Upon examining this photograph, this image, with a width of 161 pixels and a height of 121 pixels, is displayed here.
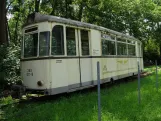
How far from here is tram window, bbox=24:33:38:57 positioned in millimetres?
9875

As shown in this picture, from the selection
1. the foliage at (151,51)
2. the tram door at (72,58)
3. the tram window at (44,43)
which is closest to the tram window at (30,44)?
the tram window at (44,43)

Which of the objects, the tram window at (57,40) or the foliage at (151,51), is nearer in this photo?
the tram window at (57,40)

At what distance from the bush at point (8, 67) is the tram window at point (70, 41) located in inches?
101

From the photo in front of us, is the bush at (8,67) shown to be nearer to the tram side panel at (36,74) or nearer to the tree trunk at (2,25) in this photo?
the tram side panel at (36,74)

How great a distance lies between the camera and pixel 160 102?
8.53m

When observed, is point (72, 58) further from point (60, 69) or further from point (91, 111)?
point (91, 111)

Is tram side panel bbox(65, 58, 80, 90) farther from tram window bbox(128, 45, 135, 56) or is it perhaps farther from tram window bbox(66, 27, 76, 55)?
tram window bbox(128, 45, 135, 56)

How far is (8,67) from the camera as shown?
35.8 feet

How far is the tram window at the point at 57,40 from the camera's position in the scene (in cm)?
948

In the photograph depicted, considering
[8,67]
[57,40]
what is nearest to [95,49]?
[57,40]

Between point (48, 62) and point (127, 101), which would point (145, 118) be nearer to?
point (127, 101)

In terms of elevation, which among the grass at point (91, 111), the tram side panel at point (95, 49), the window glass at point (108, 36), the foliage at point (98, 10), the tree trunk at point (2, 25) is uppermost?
the foliage at point (98, 10)

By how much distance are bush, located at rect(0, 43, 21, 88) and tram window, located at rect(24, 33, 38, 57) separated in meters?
1.10

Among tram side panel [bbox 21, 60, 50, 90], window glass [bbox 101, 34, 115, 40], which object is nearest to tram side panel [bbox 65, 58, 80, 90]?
tram side panel [bbox 21, 60, 50, 90]
